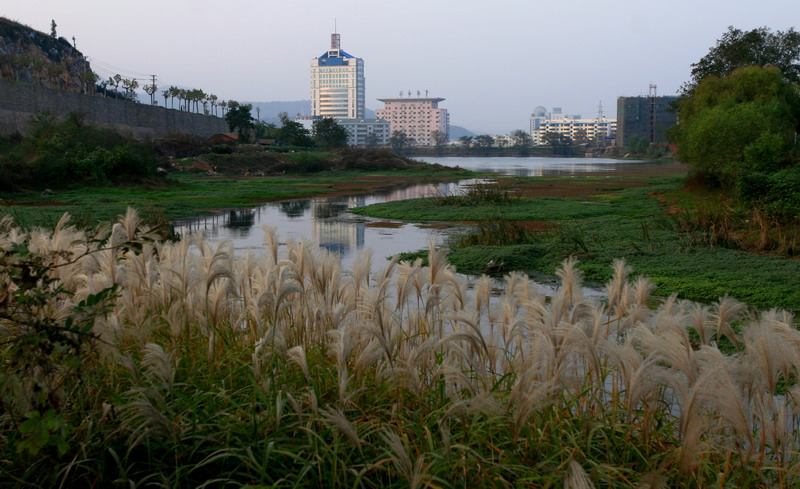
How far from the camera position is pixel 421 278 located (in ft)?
14.0

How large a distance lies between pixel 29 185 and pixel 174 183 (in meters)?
8.22

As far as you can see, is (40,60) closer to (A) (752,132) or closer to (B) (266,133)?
(B) (266,133)

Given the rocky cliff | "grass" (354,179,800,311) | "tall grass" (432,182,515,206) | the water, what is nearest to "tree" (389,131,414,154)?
the rocky cliff

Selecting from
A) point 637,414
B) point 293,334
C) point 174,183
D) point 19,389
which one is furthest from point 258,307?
point 174,183

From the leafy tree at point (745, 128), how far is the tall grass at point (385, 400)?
Result: 1964cm

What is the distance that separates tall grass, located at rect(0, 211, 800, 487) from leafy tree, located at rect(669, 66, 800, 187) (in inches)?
773

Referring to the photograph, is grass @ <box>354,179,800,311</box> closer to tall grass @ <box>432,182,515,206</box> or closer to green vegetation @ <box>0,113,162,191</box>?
tall grass @ <box>432,182,515,206</box>

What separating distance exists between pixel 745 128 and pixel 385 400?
85.7 ft

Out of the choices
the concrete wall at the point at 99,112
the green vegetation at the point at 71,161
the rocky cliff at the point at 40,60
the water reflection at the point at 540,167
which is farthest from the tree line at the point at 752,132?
the rocky cliff at the point at 40,60

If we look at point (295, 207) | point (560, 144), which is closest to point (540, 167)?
point (295, 207)

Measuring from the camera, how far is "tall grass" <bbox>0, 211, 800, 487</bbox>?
2611 mm

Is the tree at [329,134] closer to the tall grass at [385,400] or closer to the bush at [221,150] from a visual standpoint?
the bush at [221,150]

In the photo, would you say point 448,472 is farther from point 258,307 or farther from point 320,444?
point 258,307

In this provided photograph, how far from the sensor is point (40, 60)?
6334 cm
